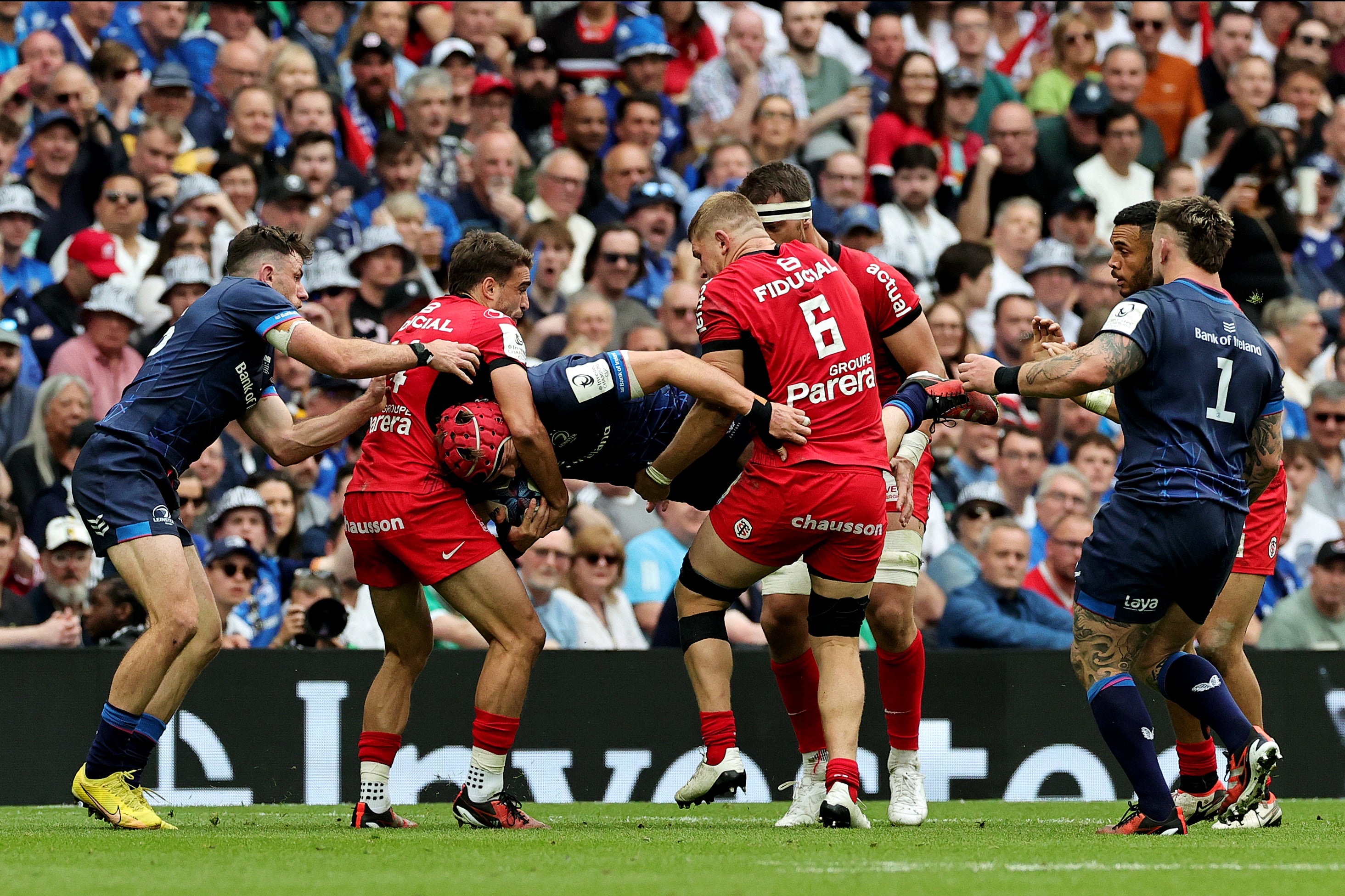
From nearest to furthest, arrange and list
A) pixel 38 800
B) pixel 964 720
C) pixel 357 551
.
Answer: pixel 357 551
pixel 38 800
pixel 964 720

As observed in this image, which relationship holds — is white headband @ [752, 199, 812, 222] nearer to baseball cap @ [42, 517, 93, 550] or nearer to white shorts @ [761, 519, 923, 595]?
white shorts @ [761, 519, 923, 595]

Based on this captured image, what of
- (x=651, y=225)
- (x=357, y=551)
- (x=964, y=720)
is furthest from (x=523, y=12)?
(x=357, y=551)

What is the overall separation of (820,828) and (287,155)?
27.6ft

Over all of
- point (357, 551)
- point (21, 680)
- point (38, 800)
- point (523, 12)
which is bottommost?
point (38, 800)

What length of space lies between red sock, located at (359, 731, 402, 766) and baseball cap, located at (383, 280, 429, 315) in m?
5.79

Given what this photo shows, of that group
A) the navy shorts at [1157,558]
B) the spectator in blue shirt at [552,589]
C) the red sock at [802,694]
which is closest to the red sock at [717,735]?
the red sock at [802,694]

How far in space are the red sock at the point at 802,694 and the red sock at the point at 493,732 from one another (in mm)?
1353

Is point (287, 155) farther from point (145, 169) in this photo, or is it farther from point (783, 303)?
point (783, 303)

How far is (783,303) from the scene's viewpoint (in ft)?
25.0

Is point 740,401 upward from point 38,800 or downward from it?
upward

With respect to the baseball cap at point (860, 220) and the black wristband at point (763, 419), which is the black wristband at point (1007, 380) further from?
the baseball cap at point (860, 220)

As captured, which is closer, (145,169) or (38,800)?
(38,800)

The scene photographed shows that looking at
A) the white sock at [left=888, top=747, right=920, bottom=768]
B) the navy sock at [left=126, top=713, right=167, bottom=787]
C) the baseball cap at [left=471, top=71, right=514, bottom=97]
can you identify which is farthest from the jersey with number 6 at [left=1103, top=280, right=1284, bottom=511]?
the baseball cap at [left=471, top=71, right=514, bottom=97]

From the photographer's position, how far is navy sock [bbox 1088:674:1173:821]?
7.11m
